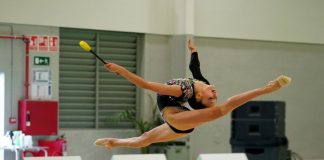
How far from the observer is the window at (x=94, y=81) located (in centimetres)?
959

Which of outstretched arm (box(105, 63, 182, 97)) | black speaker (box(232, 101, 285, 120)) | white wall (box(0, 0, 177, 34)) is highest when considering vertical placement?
white wall (box(0, 0, 177, 34))

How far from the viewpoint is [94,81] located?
9.84 m

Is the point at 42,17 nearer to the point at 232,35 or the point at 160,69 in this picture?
the point at 160,69

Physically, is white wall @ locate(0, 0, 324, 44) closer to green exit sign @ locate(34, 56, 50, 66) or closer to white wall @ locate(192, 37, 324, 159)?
white wall @ locate(192, 37, 324, 159)

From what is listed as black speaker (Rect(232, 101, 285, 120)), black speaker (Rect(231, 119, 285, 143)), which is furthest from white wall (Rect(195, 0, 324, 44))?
black speaker (Rect(231, 119, 285, 143))

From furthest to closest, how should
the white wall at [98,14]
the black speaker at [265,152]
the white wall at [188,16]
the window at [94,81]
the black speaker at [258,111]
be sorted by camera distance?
the window at [94,81] < the white wall at [188,16] < the white wall at [98,14] < the black speaker at [258,111] < the black speaker at [265,152]

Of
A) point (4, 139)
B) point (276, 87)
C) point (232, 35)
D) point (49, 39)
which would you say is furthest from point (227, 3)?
point (276, 87)

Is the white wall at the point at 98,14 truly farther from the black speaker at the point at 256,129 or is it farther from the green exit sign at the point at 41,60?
A: the black speaker at the point at 256,129

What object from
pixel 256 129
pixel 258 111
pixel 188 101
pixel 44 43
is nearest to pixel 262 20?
pixel 258 111

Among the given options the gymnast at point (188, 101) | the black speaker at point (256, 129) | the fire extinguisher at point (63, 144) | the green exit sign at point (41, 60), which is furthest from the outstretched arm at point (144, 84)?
the green exit sign at point (41, 60)

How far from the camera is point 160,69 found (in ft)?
33.4

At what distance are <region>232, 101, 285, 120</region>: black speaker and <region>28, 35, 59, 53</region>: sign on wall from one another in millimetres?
2932

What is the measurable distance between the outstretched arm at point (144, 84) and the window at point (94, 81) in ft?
16.8

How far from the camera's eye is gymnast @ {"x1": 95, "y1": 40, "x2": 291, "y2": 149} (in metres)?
4.52
